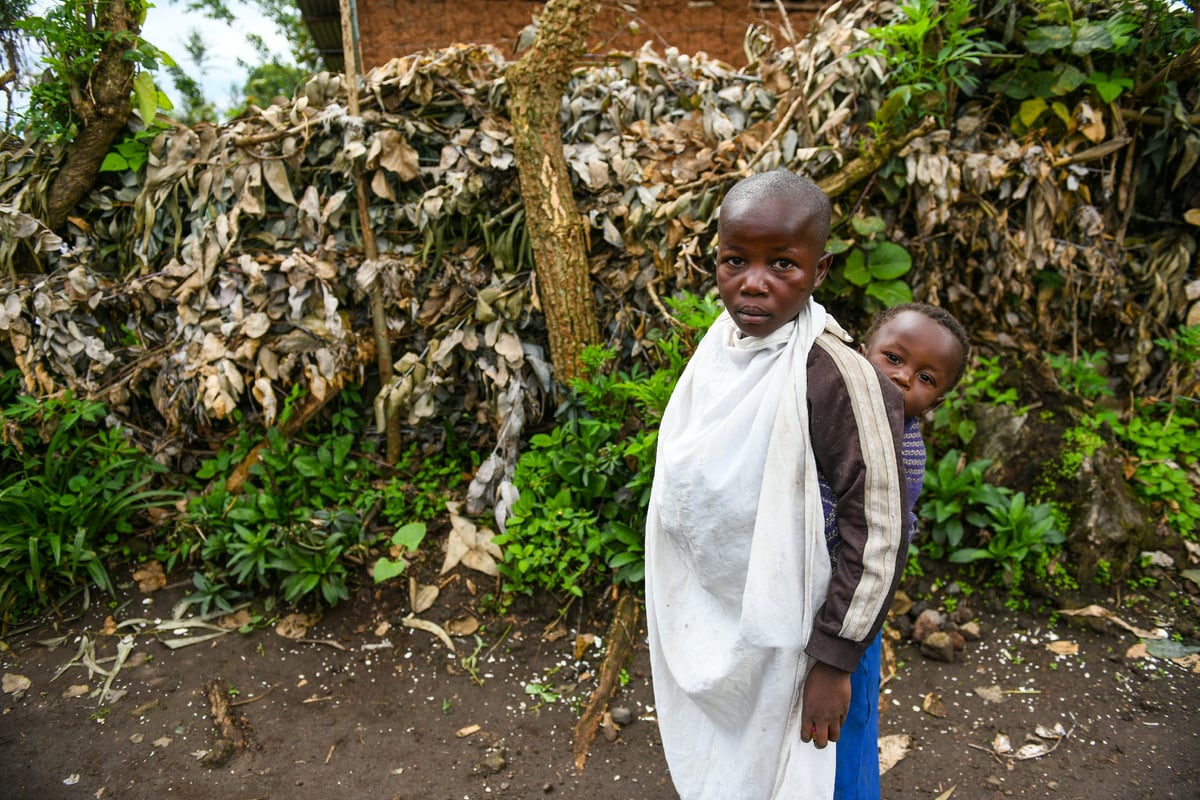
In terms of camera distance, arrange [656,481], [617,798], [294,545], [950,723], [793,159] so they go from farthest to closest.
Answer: [793,159]
[294,545]
[950,723]
[617,798]
[656,481]

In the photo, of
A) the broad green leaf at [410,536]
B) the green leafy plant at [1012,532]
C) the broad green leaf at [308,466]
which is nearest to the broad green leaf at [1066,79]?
the green leafy plant at [1012,532]

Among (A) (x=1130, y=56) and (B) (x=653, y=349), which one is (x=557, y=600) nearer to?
(B) (x=653, y=349)

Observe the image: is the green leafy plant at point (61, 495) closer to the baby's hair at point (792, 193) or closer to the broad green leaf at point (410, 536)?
the broad green leaf at point (410, 536)

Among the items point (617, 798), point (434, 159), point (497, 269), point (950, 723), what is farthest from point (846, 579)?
point (434, 159)

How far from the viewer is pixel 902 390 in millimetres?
1724

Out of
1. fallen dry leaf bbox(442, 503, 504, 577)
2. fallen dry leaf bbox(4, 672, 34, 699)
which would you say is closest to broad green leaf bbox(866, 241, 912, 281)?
fallen dry leaf bbox(442, 503, 504, 577)

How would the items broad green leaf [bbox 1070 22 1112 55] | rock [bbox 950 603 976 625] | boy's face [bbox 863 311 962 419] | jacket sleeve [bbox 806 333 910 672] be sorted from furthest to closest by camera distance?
1. broad green leaf [bbox 1070 22 1112 55]
2. rock [bbox 950 603 976 625]
3. boy's face [bbox 863 311 962 419]
4. jacket sleeve [bbox 806 333 910 672]

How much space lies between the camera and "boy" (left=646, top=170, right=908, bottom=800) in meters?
1.31

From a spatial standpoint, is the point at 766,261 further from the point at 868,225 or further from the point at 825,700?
the point at 868,225

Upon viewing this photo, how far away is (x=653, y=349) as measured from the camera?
11.0 feet

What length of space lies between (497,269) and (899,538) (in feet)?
8.81

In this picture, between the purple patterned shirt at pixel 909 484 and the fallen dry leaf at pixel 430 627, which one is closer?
the purple patterned shirt at pixel 909 484

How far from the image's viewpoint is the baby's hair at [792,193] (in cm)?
136

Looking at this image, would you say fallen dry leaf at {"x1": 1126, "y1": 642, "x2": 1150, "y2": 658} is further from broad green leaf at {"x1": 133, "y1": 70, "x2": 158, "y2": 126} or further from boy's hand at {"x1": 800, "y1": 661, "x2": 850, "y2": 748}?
broad green leaf at {"x1": 133, "y1": 70, "x2": 158, "y2": 126}
